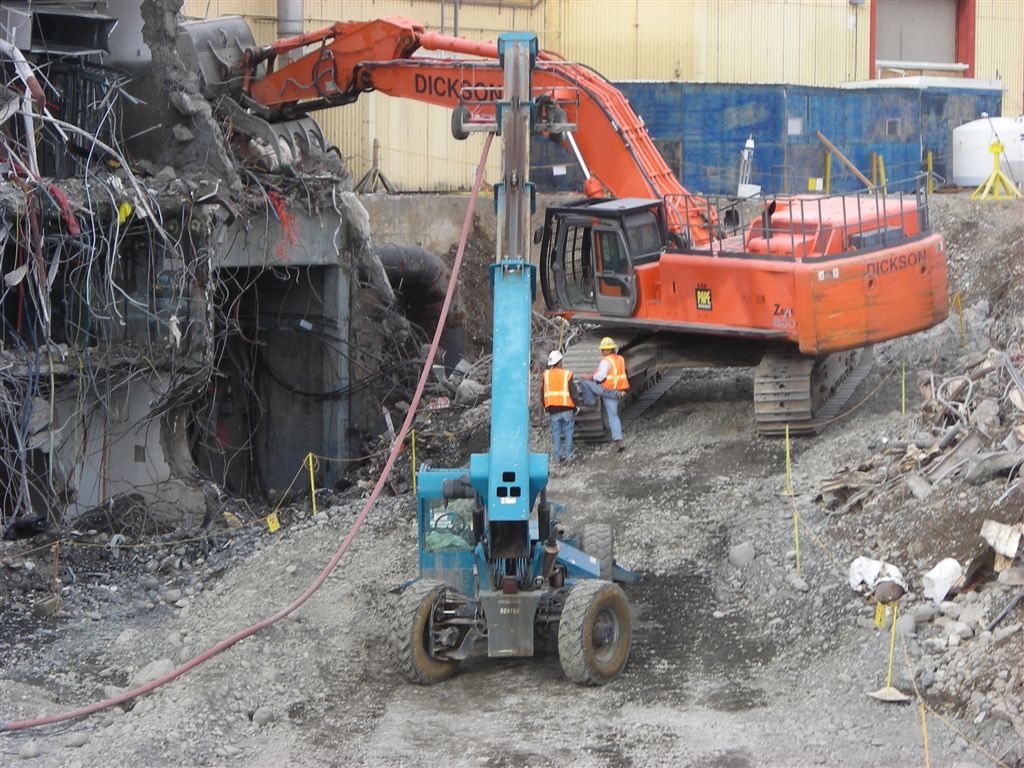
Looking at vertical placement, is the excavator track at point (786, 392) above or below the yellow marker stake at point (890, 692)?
above

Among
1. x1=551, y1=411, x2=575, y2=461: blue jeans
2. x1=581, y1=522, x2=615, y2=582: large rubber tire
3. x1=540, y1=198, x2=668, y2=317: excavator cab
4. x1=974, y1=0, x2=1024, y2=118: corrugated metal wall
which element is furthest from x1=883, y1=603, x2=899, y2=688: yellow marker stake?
x1=974, y1=0, x2=1024, y2=118: corrugated metal wall

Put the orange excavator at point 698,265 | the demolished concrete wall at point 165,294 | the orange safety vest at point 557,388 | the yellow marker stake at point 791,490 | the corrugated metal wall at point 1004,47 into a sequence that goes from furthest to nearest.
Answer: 1. the corrugated metal wall at point 1004,47
2. the orange safety vest at point 557,388
3. the orange excavator at point 698,265
4. the demolished concrete wall at point 165,294
5. the yellow marker stake at point 791,490

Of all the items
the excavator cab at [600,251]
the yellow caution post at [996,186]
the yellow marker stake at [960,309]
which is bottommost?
the yellow marker stake at [960,309]

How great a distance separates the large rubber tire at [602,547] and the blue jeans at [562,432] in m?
4.35

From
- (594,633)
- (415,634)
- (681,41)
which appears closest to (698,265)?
(594,633)

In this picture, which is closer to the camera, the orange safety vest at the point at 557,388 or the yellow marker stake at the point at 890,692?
the yellow marker stake at the point at 890,692

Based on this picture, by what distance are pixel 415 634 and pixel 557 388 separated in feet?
19.3

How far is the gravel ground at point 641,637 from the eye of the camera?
10.7 meters

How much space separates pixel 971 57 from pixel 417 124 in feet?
47.0

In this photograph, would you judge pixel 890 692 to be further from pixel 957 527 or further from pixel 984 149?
pixel 984 149

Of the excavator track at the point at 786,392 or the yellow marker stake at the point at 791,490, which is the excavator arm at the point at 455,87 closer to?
the excavator track at the point at 786,392

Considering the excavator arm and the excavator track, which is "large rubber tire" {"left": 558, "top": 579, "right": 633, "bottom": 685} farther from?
the excavator arm

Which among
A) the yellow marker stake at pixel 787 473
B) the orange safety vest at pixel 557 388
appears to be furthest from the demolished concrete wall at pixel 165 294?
the yellow marker stake at pixel 787 473

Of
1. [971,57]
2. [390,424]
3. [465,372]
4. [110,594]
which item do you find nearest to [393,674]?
[110,594]
